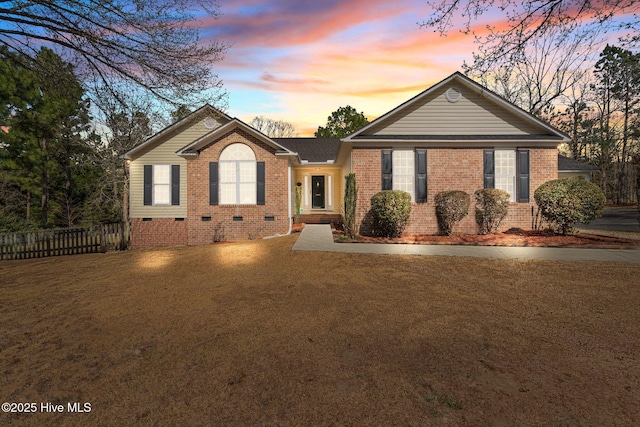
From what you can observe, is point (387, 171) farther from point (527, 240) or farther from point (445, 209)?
point (527, 240)

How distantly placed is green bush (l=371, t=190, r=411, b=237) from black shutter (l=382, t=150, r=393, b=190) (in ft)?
1.72

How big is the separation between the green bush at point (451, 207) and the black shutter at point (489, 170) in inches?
51.4

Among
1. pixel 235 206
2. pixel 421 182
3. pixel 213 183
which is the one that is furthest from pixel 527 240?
pixel 213 183

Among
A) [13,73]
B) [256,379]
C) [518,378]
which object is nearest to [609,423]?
[518,378]

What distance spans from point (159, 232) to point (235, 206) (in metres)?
4.59

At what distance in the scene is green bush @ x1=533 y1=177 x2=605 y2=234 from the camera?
11109 mm

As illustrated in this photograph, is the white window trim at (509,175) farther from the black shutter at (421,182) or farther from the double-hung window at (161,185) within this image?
the double-hung window at (161,185)

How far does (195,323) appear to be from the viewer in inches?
175

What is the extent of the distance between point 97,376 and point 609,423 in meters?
4.39

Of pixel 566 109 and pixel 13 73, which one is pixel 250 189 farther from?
pixel 566 109

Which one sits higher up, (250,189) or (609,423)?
(250,189)

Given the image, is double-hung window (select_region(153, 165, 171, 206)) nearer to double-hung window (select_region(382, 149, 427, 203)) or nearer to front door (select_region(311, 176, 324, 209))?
front door (select_region(311, 176, 324, 209))

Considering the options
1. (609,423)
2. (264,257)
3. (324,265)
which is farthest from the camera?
(264,257)

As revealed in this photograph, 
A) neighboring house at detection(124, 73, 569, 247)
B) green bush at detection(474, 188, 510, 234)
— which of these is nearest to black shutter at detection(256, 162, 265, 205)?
neighboring house at detection(124, 73, 569, 247)
